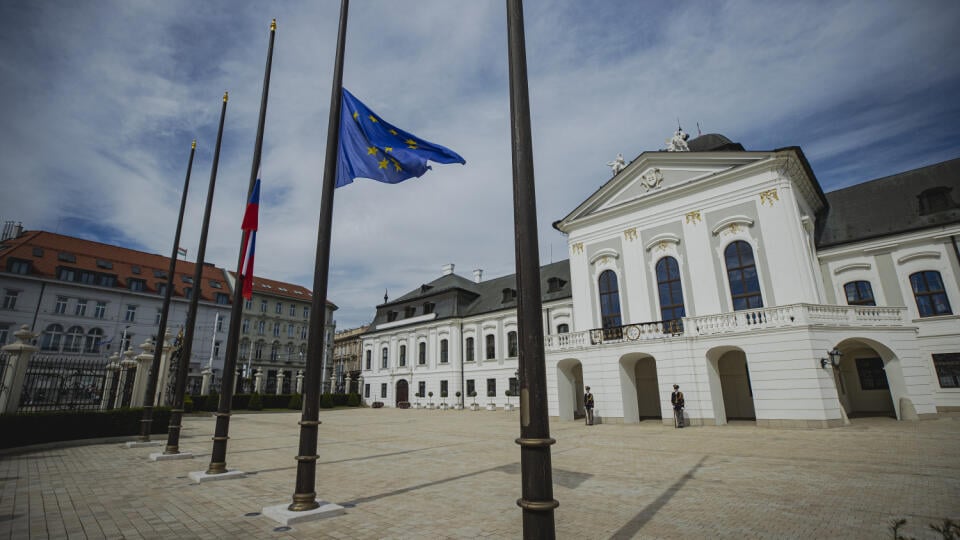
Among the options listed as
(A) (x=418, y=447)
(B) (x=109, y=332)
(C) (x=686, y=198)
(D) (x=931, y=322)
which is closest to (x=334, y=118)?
(A) (x=418, y=447)

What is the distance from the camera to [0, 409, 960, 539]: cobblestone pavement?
526cm

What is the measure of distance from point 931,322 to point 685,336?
11.1 metres

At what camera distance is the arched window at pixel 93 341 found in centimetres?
4025

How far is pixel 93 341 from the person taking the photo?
133 feet

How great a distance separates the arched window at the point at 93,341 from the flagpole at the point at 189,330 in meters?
40.0

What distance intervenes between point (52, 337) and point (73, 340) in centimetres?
143

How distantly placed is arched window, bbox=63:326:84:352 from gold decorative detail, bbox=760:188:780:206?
5359 cm

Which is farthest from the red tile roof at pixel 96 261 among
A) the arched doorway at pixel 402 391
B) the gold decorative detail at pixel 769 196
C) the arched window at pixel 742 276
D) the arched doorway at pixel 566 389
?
the gold decorative detail at pixel 769 196

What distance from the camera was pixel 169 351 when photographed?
58.0 ft

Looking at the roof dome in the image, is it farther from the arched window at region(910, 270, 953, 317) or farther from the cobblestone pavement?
the cobblestone pavement

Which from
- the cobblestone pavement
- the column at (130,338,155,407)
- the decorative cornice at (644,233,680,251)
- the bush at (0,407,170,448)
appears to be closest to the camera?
the cobblestone pavement

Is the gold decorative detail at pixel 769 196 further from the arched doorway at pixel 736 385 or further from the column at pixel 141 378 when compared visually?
the column at pixel 141 378

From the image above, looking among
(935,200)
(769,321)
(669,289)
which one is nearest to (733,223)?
(669,289)

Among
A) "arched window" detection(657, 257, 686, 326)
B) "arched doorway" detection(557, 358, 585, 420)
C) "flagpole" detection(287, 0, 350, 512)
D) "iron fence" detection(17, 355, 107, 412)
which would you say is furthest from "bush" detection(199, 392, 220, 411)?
"flagpole" detection(287, 0, 350, 512)
